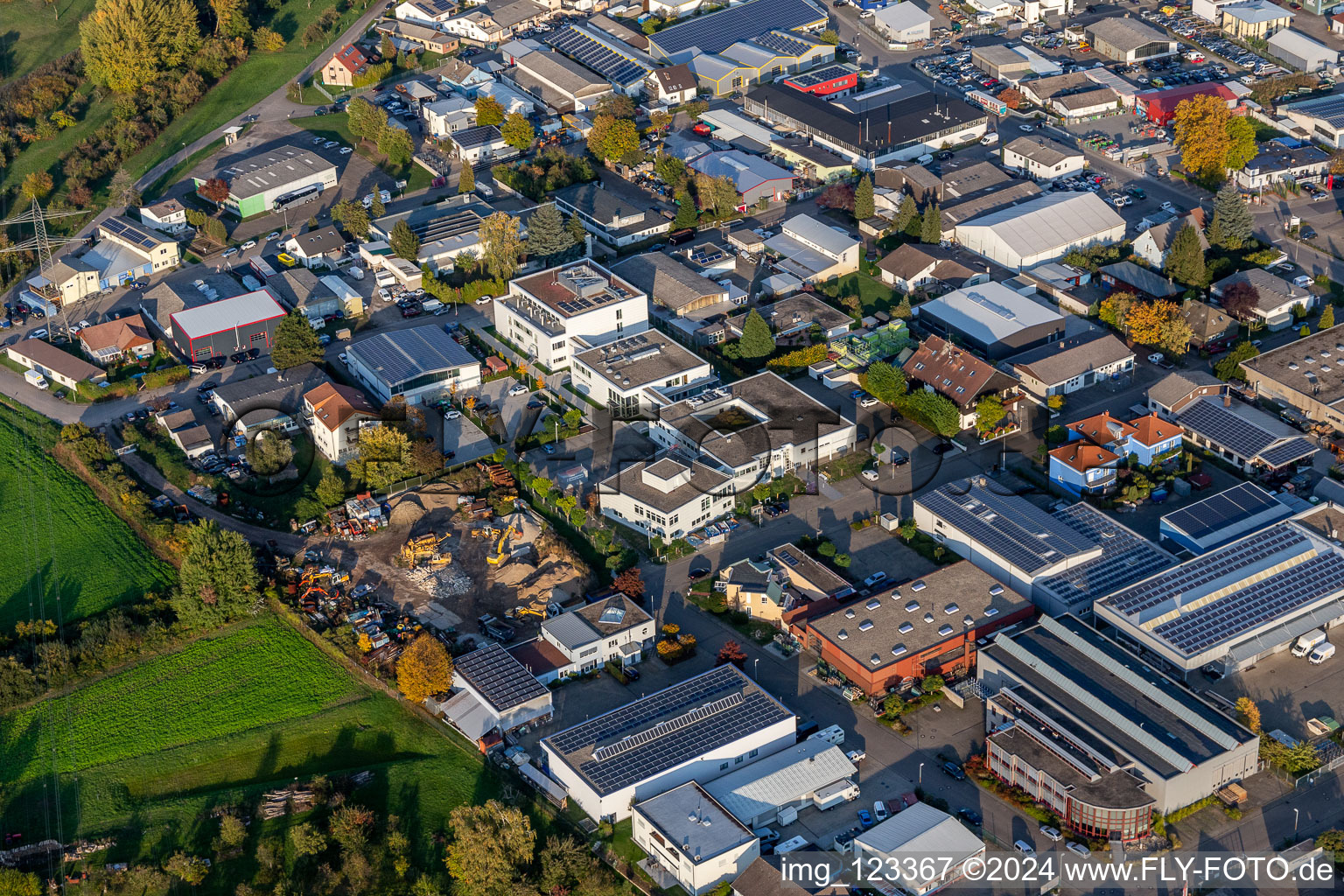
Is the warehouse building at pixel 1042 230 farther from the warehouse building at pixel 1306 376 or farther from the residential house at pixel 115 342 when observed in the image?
the residential house at pixel 115 342

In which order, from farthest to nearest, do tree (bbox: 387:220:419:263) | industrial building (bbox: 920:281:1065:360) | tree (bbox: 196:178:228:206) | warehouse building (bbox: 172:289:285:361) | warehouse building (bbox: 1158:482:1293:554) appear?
1. tree (bbox: 196:178:228:206)
2. tree (bbox: 387:220:419:263)
3. warehouse building (bbox: 172:289:285:361)
4. industrial building (bbox: 920:281:1065:360)
5. warehouse building (bbox: 1158:482:1293:554)

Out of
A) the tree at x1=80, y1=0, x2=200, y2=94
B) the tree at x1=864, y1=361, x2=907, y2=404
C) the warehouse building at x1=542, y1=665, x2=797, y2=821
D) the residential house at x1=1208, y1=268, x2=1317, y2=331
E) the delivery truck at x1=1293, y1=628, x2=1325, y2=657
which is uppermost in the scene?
the tree at x1=80, y1=0, x2=200, y2=94

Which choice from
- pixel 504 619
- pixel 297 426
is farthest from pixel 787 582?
pixel 297 426

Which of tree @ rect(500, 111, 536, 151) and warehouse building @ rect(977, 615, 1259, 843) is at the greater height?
tree @ rect(500, 111, 536, 151)

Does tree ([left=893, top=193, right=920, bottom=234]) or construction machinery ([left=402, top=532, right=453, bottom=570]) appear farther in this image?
tree ([left=893, top=193, right=920, bottom=234])

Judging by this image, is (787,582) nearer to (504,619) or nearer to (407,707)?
(504,619)

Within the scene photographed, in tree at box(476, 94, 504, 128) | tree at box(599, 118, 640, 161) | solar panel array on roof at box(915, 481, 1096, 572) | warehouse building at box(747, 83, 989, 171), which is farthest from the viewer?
tree at box(476, 94, 504, 128)

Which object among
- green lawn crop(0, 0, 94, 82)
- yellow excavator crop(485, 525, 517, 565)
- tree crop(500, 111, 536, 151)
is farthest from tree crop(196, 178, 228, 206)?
yellow excavator crop(485, 525, 517, 565)

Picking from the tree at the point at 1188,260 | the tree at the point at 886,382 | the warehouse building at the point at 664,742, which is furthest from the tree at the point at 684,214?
the warehouse building at the point at 664,742

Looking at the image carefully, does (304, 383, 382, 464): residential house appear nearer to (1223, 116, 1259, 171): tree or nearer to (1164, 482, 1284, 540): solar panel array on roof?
(1164, 482, 1284, 540): solar panel array on roof
